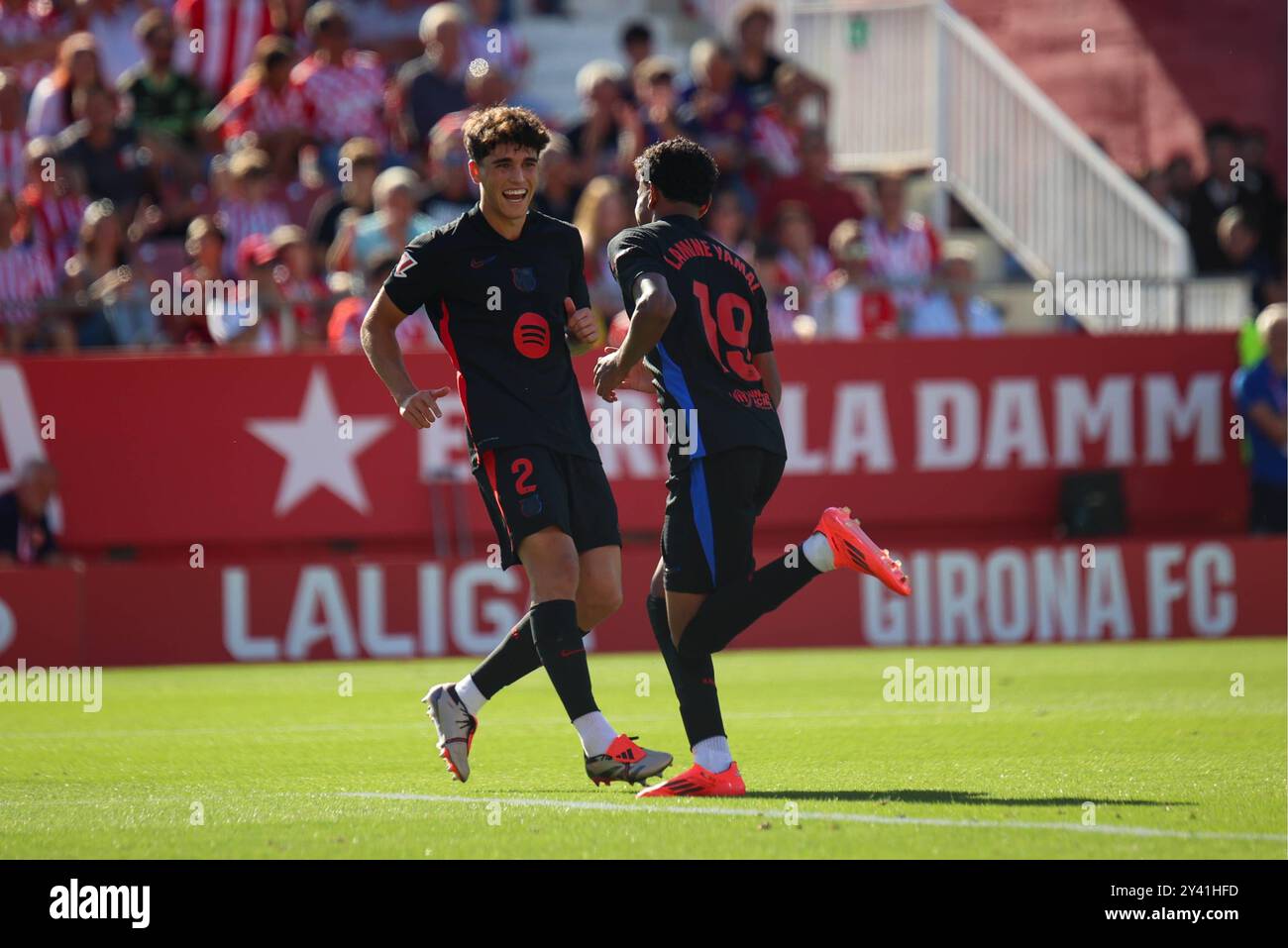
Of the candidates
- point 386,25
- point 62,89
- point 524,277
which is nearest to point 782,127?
point 386,25

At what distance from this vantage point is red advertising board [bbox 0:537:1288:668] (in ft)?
47.3

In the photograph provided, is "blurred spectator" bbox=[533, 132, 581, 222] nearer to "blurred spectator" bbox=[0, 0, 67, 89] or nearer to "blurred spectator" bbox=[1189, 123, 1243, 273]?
"blurred spectator" bbox=[0, 0, 67, 89]

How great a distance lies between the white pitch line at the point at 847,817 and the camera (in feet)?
20.6

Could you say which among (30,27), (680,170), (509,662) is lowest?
(509,662)

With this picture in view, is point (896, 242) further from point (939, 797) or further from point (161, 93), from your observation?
point (939, 797)

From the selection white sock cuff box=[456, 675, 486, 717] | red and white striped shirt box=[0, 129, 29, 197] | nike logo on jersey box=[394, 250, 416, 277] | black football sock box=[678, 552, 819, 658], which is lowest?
white sock cuff box=[456, 675, 486, 717]

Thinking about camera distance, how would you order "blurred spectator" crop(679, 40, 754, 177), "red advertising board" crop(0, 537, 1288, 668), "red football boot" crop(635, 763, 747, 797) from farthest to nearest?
"blurred spectator" crop(679, 40, 754, 177), "red advertising board" crop(0, 537, 1288, 668), "red football boot" crop(635, 763, 747, 797)

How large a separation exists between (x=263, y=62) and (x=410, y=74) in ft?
4.11

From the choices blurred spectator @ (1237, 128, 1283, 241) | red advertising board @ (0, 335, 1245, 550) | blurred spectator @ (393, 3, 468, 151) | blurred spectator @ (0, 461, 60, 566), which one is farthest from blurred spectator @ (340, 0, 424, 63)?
blurred spectator @ (1237, 128, 1283, 241)

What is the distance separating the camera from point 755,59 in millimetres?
18609

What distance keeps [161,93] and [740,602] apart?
11.7 m

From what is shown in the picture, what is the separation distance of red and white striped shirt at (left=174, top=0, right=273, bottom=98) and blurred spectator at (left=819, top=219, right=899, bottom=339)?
5782 millimetres

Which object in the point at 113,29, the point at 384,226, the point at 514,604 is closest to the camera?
the point at 514,604

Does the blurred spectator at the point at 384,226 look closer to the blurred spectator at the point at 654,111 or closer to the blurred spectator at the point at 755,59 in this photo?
the blurred spectator at the point at 654,111
